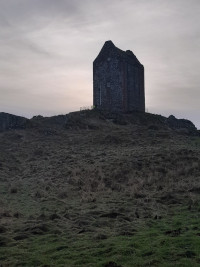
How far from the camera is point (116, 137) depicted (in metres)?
46.3

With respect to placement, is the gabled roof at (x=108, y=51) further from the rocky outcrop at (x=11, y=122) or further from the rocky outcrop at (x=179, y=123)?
the rocky outcrop at (x=11, y=122)

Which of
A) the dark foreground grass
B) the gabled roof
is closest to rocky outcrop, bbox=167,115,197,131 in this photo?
the gabled roof

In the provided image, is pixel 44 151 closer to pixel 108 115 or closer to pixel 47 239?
pixel 108 115

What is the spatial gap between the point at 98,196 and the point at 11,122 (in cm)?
3526

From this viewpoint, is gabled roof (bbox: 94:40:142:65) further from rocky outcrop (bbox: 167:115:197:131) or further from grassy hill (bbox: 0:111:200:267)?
grassy hill (bbox: 0:111:200:267)

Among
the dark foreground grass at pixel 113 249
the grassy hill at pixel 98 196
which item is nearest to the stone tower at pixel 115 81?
the grassy hill at pixel 98 196

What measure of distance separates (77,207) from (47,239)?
245 inches

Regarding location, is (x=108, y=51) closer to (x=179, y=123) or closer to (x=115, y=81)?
(x=115, y=81)

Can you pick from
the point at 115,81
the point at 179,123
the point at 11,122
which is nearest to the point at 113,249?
the point at 11,122

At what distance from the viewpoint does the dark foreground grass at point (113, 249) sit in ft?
34.9

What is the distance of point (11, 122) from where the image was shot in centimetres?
5525

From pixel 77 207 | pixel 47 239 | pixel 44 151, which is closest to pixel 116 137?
pixel 44 151

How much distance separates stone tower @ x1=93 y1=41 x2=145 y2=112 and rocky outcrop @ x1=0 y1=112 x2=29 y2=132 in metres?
14.4

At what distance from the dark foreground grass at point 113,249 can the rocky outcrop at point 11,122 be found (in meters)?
42.0
